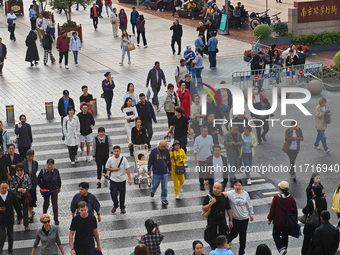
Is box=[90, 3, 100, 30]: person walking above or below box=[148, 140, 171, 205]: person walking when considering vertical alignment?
above

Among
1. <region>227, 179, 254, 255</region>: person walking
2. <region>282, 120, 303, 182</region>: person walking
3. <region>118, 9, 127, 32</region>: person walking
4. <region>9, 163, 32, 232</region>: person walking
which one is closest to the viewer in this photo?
<region>227, 179, 254, 255</region>: person walking

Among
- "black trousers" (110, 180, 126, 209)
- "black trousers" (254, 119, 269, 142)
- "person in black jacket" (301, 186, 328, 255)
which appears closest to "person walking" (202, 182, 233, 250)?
"person in black jacket" (301, 186, 328, 255)

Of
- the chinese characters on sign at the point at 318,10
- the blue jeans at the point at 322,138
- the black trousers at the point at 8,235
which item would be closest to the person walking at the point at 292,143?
the blue jeans at the point at 322,138

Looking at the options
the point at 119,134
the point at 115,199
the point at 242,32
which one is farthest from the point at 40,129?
the point at 242,32

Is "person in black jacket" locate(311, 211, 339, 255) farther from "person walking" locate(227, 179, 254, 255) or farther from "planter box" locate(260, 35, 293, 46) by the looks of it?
"planter box" locate(260, 35, 293, 46)

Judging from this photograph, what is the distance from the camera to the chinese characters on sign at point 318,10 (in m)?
33.4

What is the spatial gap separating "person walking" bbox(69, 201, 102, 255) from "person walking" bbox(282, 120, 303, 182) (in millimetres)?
6482

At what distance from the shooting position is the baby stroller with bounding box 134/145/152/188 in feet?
54.9

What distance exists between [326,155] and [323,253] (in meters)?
6.86

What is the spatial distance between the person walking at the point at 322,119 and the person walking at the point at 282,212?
5882 mm

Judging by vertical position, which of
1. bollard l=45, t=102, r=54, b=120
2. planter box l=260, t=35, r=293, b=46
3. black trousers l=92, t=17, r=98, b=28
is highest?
black trousers l=92, t=17, r=98, b=28

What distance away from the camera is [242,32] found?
1480 inches

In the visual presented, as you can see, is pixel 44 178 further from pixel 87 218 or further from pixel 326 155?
pixel 326 155

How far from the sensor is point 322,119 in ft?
59.3
